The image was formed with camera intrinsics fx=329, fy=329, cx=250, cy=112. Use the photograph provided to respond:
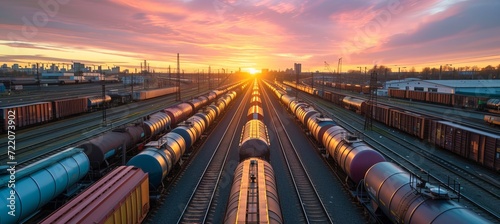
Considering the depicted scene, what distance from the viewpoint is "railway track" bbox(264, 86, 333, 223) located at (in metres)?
16.5

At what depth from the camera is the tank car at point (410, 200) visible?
32.2 feet

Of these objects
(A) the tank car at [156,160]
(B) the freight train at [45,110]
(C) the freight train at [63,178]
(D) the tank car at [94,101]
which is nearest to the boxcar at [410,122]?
(C) the freight train at [63,178]

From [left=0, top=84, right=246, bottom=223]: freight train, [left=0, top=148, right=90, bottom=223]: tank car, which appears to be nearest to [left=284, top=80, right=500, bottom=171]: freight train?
[left=0, top=84, right=246, bottom=223]: freight train

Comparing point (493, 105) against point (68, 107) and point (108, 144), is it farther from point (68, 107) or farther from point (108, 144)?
point (68, 107)

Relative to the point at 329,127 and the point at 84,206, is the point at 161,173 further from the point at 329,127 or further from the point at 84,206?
the point at 329,127

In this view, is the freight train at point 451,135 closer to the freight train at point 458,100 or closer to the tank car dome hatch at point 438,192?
the tank car dome hatch at point 438,192

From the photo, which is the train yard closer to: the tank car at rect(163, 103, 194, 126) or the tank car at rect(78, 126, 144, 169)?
the tank car at rect(78, 126, 144, 169)

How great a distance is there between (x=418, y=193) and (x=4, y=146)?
1307 inches

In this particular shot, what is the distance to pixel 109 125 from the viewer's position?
40562 mm

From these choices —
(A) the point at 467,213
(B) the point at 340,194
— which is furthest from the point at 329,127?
(A) the point at 467,213

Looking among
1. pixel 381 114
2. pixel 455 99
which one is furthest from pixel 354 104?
pixel 455 99

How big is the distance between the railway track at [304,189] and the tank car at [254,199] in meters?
3.86

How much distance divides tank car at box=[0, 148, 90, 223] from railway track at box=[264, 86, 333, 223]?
38.7 feet

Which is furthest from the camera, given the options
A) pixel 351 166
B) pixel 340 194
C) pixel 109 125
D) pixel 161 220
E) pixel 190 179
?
pixel 109 125
